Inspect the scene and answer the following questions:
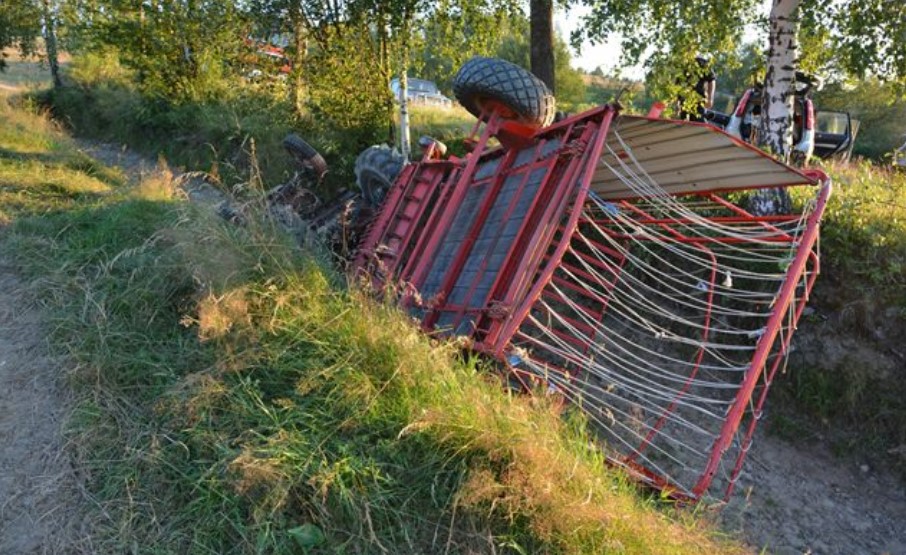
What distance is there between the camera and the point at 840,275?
572 centimetres

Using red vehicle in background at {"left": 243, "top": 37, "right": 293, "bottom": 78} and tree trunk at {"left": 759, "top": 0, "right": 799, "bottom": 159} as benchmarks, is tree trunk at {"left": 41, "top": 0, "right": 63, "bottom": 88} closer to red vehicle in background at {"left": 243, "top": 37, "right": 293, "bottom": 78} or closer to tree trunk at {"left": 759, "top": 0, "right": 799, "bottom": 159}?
red vehicle in background at {"left": 243, "top": 37, "right": 293, "bottom": 78}

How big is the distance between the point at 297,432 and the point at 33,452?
4.61 ft

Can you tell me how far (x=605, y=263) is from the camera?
487 centimetres

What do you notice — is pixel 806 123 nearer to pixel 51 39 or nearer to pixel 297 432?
pixel 297 432

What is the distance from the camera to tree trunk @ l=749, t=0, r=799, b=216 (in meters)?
6.72

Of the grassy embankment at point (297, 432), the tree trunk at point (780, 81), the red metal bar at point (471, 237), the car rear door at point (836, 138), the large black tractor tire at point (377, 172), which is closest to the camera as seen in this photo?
the grassy embankment at point (297, 432)

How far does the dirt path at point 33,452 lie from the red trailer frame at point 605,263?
197cm

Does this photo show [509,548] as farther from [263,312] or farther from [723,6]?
[723,6]

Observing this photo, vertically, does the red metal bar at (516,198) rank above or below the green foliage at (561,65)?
above

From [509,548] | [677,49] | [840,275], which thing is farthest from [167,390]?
[677,49]

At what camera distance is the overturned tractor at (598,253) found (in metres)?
3.62

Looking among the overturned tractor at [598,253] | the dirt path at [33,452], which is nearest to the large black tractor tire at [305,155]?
the overturned tractor at [598,253]

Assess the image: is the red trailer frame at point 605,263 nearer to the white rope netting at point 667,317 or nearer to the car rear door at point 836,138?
the white rope netting at point 667,317

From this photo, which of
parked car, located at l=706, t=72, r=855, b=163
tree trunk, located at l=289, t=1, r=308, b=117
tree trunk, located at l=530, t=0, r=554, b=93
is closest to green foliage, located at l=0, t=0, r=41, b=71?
tree trunk, located at l=289, t=1, r=308, b=117
